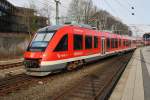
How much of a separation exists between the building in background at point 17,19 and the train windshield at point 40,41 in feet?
94.8

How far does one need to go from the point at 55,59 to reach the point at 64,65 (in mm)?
1171

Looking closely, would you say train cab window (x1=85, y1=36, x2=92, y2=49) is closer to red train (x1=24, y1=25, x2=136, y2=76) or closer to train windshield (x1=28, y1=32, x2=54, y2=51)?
red train (x1=24, y1=25, x2=136, y2=76)

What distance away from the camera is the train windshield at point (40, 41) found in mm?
13422

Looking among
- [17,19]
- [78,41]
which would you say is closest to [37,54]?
[78,41]

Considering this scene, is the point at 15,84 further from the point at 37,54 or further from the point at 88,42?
the point at 88,42

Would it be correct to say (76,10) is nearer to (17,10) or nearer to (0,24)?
(17,10)

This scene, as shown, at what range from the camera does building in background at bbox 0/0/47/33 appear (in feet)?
154

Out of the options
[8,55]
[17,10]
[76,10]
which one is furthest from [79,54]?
[76,10]

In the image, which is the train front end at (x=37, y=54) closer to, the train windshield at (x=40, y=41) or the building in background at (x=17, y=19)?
the train windshield at (x=40, y=41)

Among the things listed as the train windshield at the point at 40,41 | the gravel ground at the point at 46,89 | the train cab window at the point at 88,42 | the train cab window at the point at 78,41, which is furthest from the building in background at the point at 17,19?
the gravel ground at the point at 46,89

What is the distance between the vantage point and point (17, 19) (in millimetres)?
55438

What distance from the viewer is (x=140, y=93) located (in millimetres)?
9727

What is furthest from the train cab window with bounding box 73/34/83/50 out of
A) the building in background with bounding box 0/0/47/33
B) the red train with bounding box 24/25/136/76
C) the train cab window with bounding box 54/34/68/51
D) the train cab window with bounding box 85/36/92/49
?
the building in background with bounding box 0/0/47/33

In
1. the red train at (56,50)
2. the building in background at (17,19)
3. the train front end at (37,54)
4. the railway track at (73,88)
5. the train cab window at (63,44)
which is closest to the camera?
the railway track at (73,88)
